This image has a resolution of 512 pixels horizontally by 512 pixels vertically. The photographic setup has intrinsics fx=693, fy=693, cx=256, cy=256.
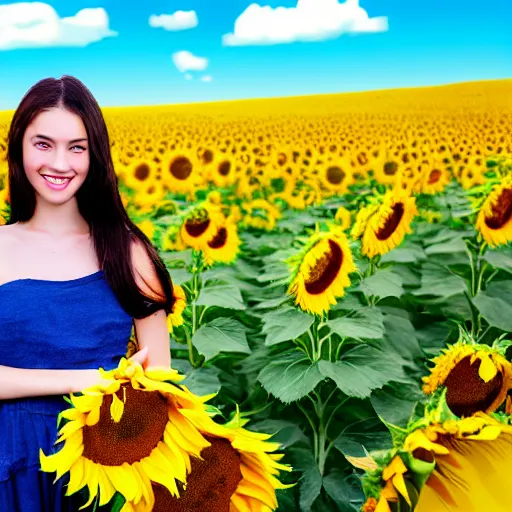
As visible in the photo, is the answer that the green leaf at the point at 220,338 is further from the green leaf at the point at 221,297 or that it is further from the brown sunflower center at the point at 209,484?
the brown sunflower center at the point at 209,484

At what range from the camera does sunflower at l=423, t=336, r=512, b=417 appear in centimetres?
85

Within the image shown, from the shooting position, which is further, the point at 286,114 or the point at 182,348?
the point at 286,114

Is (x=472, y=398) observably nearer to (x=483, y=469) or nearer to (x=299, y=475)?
(x=483, y=469)

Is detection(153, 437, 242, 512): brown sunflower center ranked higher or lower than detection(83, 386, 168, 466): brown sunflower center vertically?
lower

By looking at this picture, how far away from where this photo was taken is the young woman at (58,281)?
1.15m

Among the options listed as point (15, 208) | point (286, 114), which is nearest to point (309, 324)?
point (15, 208)

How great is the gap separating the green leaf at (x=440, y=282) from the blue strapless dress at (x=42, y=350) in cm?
147

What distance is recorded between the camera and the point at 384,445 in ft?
6.25

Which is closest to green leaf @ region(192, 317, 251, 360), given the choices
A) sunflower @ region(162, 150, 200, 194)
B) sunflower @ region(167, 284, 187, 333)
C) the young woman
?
sunflower @ region(167, 284, 187, 333)

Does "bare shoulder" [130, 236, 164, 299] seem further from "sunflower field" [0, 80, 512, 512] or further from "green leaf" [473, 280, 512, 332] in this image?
"green leaf" [473, 280, 512, 332]

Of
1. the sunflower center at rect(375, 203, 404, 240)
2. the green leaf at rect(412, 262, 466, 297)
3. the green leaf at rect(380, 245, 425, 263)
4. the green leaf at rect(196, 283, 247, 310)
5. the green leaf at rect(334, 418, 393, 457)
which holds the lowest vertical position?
the green leaf at rect(334, 418, 393, 457)

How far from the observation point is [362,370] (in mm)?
1875

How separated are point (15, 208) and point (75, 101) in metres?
0.25

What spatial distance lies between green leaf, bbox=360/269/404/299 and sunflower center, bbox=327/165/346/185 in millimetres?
2450
